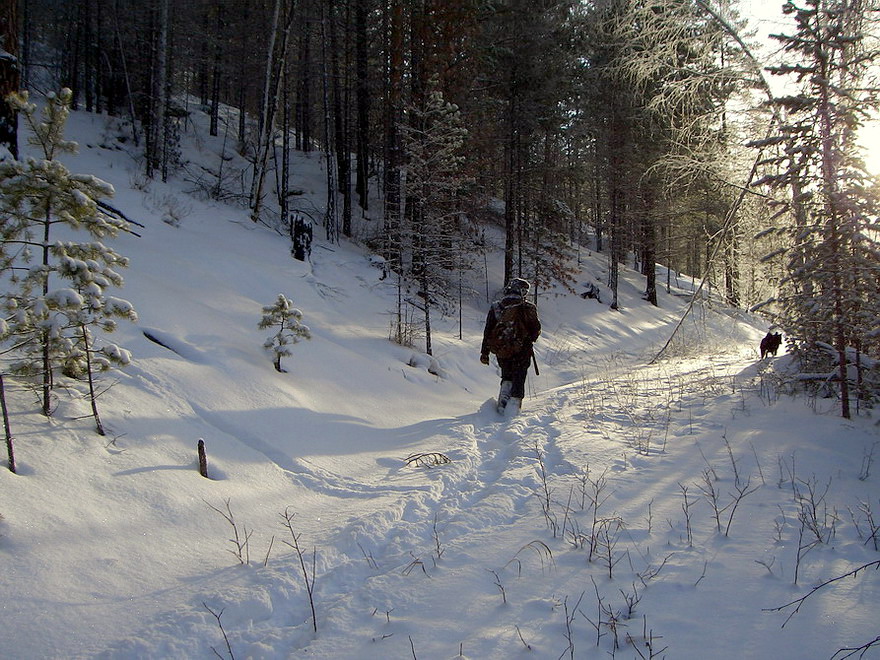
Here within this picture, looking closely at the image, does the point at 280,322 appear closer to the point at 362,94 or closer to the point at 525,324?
the point at 525,324

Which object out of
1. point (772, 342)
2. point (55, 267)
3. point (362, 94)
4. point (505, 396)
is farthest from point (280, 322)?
point (362, 94)

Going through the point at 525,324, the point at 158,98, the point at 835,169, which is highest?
the point at 158,98

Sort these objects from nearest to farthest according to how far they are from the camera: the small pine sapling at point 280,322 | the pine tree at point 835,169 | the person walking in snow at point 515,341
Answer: the pine tree at point 835,169 → the small pine sapling at point 280,322 → the person walking in snow at point 515,341

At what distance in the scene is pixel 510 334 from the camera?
26.3ft

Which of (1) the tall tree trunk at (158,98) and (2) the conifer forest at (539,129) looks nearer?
(2) the conifer forest at (539,129)

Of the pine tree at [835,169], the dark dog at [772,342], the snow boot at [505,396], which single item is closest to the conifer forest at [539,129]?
the pine tree at [835,169]

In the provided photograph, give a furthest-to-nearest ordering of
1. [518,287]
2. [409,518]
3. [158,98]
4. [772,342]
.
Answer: [158,98]
[772,342]
[518,287]
[409,518]

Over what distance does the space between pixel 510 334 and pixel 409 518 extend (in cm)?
444

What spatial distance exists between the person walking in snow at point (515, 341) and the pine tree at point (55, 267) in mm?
5335

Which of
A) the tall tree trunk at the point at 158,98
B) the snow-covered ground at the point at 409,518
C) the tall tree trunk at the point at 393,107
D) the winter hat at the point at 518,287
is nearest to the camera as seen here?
the snow-covered ground at the point at 409,518

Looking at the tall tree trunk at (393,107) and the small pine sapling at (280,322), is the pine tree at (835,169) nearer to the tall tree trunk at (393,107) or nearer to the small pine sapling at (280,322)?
the small pine sapling at (280,322)

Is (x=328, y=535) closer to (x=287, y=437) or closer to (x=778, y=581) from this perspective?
(x=287, y=437)

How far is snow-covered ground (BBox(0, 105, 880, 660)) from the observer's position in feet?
8.33

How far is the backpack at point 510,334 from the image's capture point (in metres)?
8.02
